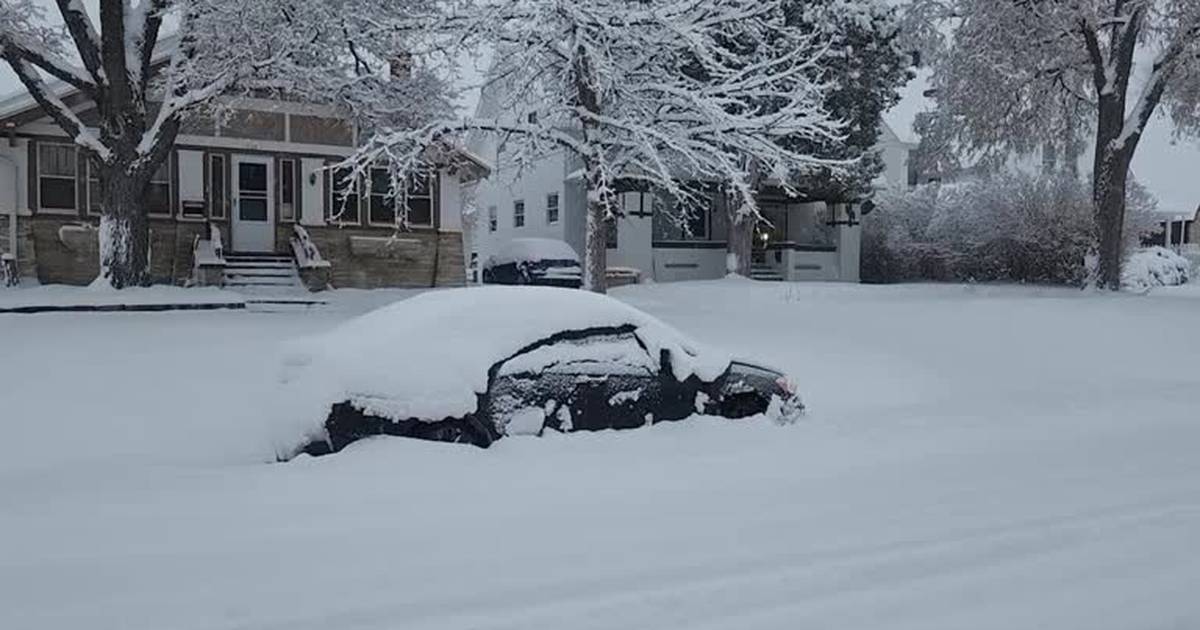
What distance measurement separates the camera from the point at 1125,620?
442 cm

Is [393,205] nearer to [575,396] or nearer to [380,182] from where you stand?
[380,182]

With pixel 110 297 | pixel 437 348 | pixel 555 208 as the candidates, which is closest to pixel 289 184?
pixel 110 297

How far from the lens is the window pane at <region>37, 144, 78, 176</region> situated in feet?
72.6

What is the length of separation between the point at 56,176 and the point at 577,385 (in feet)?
65.5

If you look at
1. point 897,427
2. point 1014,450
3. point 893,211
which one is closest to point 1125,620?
point 1014,450

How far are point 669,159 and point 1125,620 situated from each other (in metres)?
14.5

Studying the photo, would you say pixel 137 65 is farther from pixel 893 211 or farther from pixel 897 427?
pixel 893 211

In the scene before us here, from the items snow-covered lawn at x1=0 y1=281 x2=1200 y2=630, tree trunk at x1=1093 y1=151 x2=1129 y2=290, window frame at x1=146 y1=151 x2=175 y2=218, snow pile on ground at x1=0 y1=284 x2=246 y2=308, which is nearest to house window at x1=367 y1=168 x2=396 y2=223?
window frame at x1=146 y1=151 x2=175 y2=218

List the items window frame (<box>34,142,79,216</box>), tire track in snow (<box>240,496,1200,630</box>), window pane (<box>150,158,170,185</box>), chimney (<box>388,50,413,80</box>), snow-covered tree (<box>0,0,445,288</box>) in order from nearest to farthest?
1. tire track in snow (<box>240,496,1200,630</box>)
2. snow-covered tree (<box>0,0,445,288</box>)
3. chimney (<box>388,50,413,80</box>)
4. window frame (<box>34,142,79,216</box>)
5. window pane (<box>150,158,170,185</box>)

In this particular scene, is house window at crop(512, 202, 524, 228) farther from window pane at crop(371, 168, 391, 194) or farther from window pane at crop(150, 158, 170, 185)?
window pane at crop(150, 158, 170, 185)

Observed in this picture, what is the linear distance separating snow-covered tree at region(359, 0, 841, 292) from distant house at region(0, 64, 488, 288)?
6.30 meters

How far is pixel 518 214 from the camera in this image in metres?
34.3

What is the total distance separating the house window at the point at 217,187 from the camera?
23.8 metres

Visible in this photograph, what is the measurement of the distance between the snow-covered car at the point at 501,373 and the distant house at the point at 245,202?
14866 millimetres
